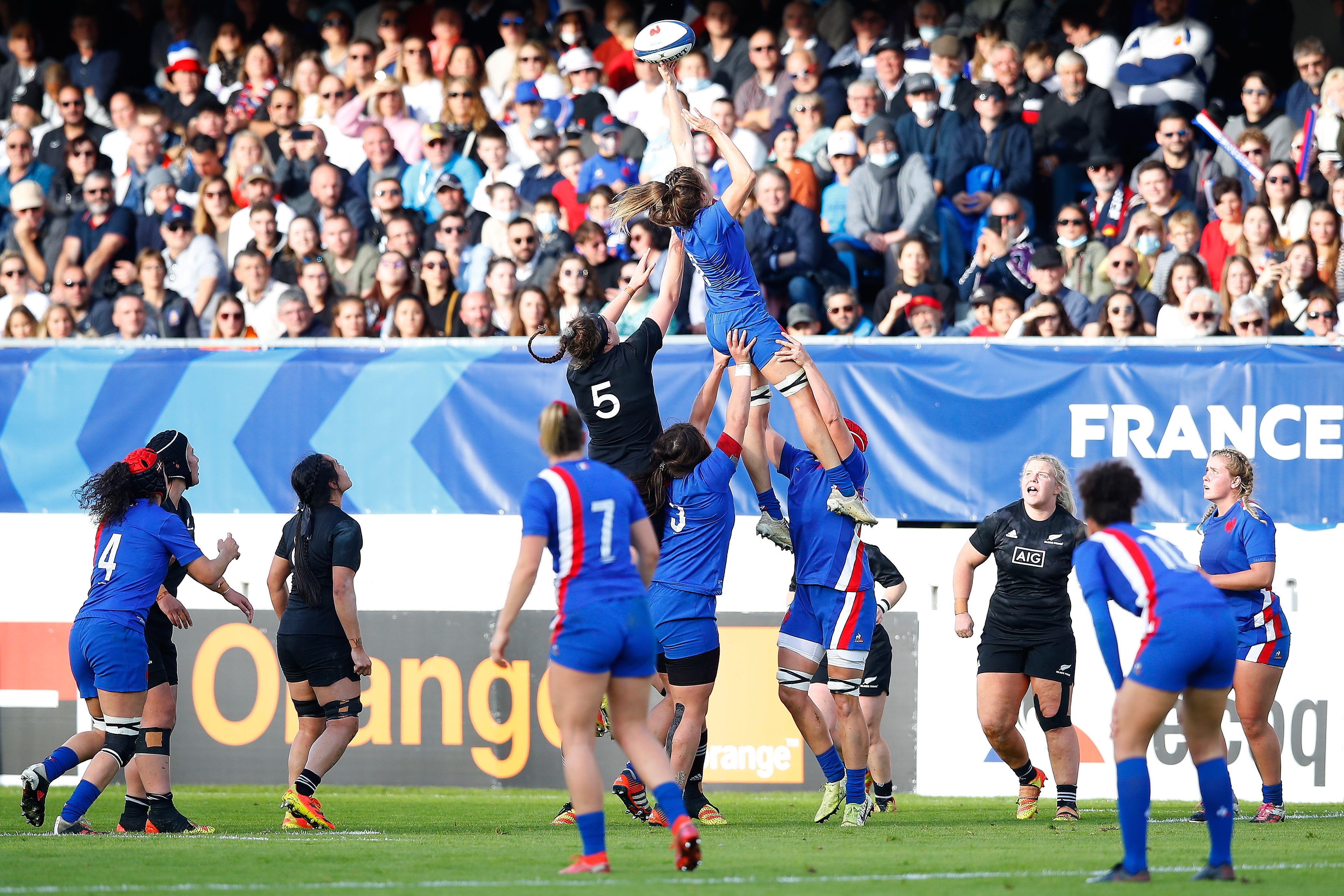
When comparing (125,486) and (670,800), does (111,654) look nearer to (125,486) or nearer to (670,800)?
(125,486)

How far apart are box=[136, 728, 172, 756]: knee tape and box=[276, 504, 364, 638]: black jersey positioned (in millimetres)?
891

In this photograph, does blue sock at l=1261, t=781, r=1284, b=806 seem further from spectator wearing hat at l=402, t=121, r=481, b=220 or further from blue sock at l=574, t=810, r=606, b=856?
spectator wearing hat at l=402, t=121, r=481, b=220

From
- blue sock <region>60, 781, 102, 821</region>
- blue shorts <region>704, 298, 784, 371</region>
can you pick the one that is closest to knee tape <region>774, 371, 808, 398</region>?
blue shorts <region>704, 298, 784, 371</region>

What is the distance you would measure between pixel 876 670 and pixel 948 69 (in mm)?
6604

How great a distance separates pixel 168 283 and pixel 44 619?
12.6ft

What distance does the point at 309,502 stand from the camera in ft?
30.9

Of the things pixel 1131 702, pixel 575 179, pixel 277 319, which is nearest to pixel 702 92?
pixel 575 179

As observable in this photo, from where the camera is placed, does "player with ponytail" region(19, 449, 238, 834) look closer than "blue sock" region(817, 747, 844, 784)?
Yes

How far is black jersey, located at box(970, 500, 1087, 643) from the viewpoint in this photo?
31.4 ft

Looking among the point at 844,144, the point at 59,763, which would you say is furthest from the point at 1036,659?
the point at 844,144

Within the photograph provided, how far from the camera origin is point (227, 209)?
15.2 meters

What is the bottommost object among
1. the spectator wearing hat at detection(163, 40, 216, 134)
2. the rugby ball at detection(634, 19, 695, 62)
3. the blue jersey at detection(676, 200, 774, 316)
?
the blue jersey at detection(676, 200, 774, 316)

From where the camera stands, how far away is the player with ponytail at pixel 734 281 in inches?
353

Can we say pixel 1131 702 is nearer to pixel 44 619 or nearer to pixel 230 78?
pixel 44 619
